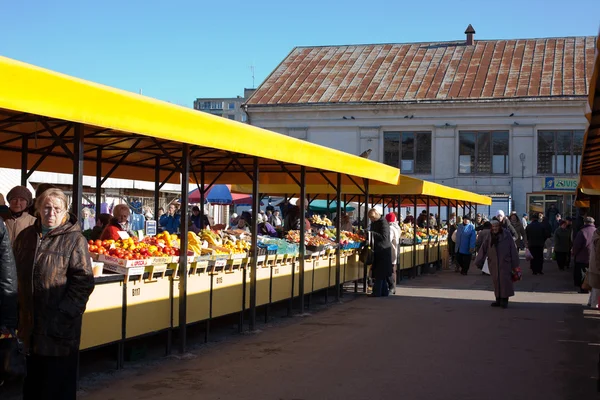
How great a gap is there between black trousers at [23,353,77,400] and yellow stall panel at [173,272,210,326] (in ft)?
12.0

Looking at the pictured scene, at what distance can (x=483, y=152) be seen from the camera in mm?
43219

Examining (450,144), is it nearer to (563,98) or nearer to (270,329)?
(563,98)

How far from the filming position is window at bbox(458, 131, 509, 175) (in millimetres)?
43000

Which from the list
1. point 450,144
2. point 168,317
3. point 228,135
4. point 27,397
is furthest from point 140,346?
point 450,144

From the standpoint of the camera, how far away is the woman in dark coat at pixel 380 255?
16.1 metres

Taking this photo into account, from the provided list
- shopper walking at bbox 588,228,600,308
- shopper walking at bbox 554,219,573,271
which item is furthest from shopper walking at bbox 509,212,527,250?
shopper walking at bbox 588,228,600,308

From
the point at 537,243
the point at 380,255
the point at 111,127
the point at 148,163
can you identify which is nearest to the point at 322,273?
the point at 380,255

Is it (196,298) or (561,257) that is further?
(561,257)

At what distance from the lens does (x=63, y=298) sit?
5.44m

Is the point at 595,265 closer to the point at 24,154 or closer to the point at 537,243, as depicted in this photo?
the point at 24,154

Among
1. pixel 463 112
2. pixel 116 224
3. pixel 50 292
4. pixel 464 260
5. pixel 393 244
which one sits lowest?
pixel 464 260

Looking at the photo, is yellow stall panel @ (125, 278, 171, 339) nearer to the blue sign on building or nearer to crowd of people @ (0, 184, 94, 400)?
crowd of people @ (0, 184, 94, 400)

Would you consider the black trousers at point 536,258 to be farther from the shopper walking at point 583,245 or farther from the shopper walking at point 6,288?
the shopper walking at point 6,288

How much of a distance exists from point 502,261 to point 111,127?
9.65 metres
